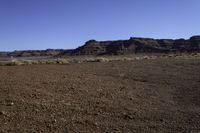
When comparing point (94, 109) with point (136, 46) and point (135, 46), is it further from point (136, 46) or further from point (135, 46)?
point (135, 46)

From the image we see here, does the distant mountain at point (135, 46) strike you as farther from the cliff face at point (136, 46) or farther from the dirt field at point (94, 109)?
the dirt field at point (94, 109)

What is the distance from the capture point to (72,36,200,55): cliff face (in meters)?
136

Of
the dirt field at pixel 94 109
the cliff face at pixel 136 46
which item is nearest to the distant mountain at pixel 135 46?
the cliff face at pixel 136 46

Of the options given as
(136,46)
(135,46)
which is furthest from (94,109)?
(135,46)

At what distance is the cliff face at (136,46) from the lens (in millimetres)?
136125

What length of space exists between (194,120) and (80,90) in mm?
5112

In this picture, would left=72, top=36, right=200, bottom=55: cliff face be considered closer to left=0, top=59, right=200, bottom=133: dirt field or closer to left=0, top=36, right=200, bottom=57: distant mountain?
left=0, top=36, right=200, bottom=57: distant mountain

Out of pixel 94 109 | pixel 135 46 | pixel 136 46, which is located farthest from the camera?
pixel 135 46

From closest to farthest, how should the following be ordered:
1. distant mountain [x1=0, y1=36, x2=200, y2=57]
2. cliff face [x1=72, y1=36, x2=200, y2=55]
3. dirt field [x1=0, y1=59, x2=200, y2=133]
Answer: dirt field [x1=0, y1=59, x2=200, y2=133] < cliff face [x1=72, y1=36, x2=200, y2=55] < distant mountain [x1=0, y1=36, x2=200, y2=57]

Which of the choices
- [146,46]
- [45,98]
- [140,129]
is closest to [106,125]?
[140,129]

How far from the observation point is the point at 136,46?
14450cm

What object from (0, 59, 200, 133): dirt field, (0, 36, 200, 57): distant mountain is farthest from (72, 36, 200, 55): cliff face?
(0, 59, 200, 133): dirt field

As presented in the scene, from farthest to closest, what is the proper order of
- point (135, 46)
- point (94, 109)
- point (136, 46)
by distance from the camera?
point (135, 46) → point (136, 46) → point (94, 109)

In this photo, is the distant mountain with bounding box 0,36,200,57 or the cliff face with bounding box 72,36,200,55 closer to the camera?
the cliff face with bounding box 72,36,200,55
